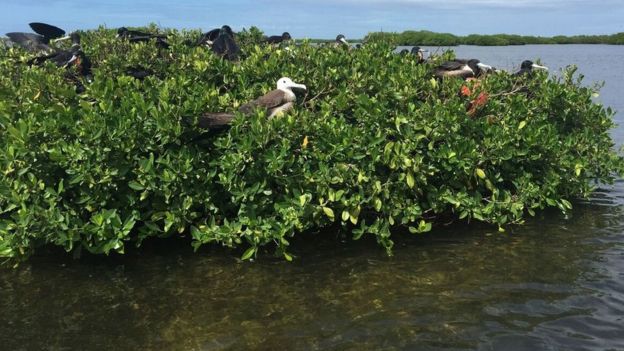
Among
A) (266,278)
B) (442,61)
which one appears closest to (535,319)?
(266,278)

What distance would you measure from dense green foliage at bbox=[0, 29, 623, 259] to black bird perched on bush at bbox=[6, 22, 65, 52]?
4.15m

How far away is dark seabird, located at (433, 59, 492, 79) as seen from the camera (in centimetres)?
902

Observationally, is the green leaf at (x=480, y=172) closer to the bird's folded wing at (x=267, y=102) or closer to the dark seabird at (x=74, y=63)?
the bird's folded wing at (x=267, y=102)

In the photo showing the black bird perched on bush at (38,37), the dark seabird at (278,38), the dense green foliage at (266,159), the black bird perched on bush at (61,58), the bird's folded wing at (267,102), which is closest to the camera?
the dense green foliage at (266,159)

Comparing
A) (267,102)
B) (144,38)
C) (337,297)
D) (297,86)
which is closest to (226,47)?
(144,38)

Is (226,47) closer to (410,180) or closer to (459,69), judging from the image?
(459,69)

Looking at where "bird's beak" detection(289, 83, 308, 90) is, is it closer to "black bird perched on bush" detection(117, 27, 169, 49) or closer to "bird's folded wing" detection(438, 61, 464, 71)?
"bird's folded wing" detection(438, 61, 464, 71)

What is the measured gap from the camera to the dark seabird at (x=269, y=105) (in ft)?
19.9

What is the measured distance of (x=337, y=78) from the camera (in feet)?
25.0

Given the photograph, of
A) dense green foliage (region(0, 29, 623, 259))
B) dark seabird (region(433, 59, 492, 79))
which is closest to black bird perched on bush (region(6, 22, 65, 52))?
dense green foliage (region(0, 29, 623, 259))

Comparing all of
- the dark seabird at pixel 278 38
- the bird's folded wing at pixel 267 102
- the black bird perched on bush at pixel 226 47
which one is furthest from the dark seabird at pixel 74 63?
the dark seabird at pixel 278 38

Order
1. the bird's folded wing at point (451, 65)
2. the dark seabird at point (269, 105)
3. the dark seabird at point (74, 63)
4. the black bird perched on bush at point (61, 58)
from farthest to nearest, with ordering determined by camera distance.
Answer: the bird's folded wing at point (451, 65) < the black bird perched on bush at point (61, 58) < the dark seabird at point (74, 63) < the dark seabird at point (269, 105)

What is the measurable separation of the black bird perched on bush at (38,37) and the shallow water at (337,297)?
6753 mm

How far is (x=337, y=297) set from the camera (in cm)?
531
